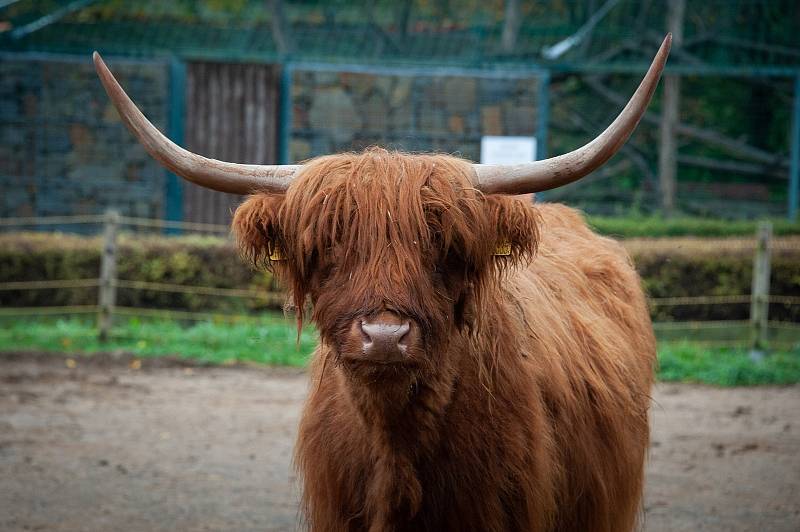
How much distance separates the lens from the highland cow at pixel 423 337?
10.7 feet

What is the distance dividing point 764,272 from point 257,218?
338 inches

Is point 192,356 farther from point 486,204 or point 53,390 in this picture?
point 486,204

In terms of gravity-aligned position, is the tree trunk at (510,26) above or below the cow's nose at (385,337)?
above

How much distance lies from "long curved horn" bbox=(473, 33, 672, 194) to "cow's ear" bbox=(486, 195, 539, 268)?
58 mm

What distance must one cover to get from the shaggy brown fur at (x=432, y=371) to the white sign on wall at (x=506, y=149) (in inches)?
414

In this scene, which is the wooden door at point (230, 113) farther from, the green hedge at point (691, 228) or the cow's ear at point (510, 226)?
the cow's ear at point (510, 226)

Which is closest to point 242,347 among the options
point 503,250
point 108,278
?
point 108,278

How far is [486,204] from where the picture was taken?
11.5 ft

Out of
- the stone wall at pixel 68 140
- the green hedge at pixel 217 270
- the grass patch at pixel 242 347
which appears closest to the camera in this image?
the grass patch at pixel 242 347

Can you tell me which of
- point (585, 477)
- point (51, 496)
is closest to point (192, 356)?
point (51, 496)

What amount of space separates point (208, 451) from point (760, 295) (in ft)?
20.5

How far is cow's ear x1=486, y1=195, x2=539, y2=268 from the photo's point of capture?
11.5 feet

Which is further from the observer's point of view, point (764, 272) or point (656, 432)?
point (764, 272)

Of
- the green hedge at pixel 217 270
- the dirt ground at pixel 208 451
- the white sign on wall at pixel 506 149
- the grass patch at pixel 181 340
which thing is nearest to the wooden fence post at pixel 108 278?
the grass patch at pixel 181 340
